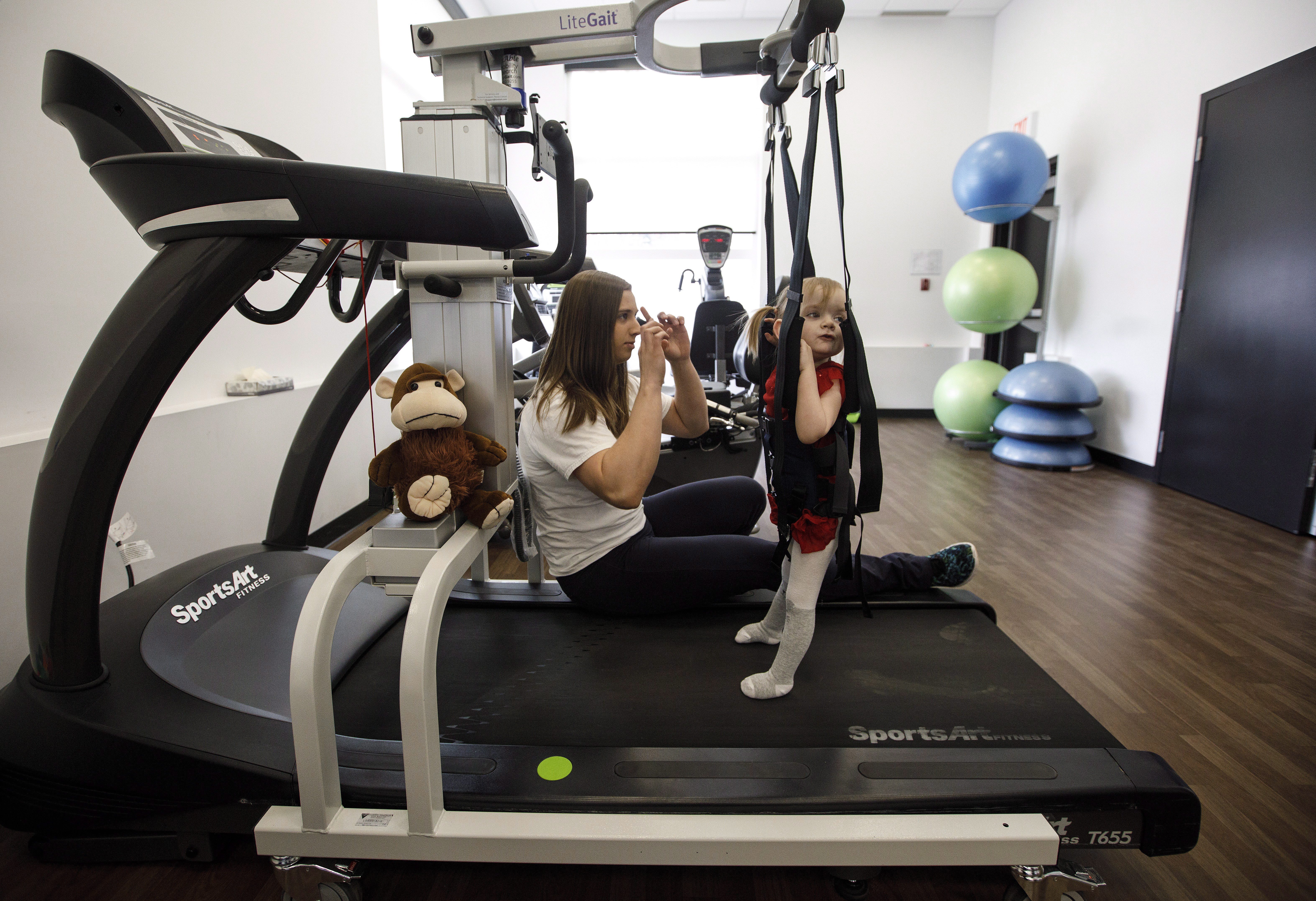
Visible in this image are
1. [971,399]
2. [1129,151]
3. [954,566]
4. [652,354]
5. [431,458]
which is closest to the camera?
[431,458]

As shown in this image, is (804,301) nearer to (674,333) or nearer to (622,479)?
(674,333)

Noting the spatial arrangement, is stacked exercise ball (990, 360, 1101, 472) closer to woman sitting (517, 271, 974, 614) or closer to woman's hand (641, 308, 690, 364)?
woman sitting (517, 271, 974, 614)

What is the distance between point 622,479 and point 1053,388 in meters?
3.59

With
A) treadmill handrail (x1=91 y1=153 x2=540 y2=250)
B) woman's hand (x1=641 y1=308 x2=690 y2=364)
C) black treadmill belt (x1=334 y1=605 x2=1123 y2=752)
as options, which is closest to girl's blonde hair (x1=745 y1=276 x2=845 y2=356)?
woman's hand (x1=641 y1=308 x2=690 y2=364)

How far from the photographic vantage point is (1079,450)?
4.04m

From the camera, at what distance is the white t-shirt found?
143cm

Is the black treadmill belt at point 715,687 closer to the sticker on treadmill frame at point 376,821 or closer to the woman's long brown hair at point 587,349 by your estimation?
the sticker on treadmill frame at point 376,821

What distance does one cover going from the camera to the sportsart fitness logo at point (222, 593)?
1389mm

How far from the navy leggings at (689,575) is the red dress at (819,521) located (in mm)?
222

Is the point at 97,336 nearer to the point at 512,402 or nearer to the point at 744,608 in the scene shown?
the point at 512,402

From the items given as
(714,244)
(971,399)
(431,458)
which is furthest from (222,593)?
(971,399)

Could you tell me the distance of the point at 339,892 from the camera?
1.01 meters

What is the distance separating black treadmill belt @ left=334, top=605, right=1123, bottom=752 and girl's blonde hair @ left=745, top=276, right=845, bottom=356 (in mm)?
686

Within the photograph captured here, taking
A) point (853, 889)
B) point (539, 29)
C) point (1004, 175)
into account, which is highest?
point (1004, 175)
